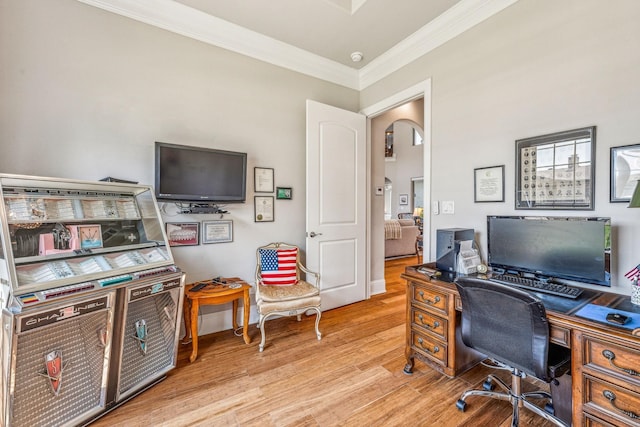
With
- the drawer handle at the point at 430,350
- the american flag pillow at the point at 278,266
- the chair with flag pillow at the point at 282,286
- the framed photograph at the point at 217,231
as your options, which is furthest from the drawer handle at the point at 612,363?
the framed photograph at the point at 217,231

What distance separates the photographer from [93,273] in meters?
1.63

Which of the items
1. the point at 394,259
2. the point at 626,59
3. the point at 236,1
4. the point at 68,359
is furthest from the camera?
the point at 394,259

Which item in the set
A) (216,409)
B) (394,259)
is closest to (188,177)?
(216,409)

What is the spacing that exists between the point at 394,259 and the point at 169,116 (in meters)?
5.30

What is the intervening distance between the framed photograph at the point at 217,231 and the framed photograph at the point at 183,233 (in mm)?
63

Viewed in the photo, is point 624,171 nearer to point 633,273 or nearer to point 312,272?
point 633,273

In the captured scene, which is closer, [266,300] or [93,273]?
[93,273]

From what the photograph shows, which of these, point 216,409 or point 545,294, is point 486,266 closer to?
point 545,294

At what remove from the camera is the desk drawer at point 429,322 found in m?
1.89

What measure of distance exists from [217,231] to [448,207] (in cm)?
225

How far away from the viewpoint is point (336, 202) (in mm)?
3271

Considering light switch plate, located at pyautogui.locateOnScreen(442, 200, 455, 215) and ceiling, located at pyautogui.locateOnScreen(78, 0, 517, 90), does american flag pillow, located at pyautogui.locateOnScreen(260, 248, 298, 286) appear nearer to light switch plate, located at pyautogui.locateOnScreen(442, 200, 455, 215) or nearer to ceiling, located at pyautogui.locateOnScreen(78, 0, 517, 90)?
light switch plate, located at pyautogui.locateOnScreen(442, 200, 455, 215)

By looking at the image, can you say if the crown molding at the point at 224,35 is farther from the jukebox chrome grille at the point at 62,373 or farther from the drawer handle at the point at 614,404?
the drawer handle at the point at 614,404

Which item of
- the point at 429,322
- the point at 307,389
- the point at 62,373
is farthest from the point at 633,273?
the point at 62,373
